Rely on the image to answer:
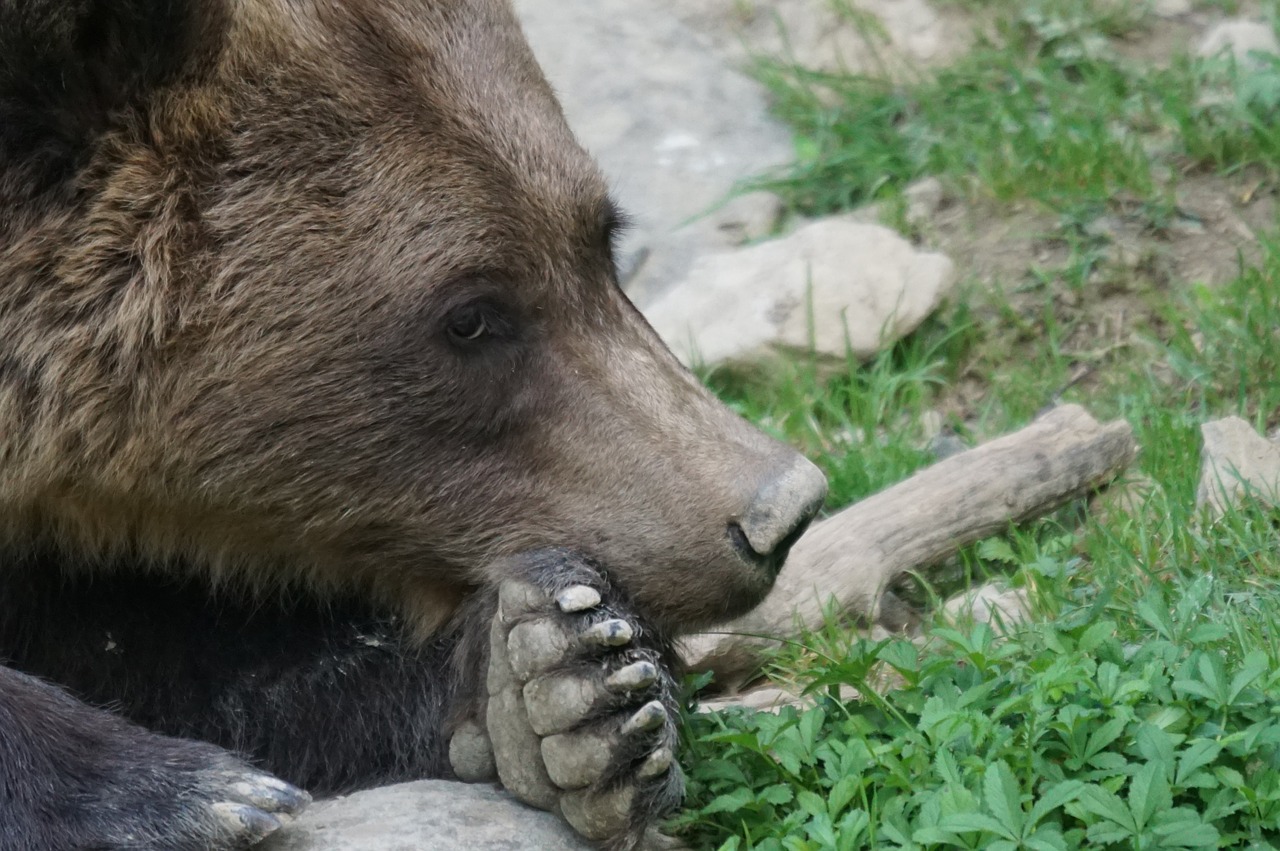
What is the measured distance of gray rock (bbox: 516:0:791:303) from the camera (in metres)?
7.37

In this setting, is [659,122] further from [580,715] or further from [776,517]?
[580,715]

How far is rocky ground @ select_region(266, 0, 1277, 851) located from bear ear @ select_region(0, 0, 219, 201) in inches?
105

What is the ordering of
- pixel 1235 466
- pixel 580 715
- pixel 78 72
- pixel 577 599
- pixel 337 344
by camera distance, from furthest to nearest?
pixel 1235 466 < pixel 337 344 < pixel 78 72 < pixel 577 599 < pixel 580 715

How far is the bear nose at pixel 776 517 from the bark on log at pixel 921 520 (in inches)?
29.9

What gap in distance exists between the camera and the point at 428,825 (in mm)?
3277

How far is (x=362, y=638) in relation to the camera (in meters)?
4.09

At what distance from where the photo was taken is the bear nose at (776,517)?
11.5ft

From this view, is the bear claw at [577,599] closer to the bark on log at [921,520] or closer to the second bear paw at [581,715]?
the second bear paw at [581,715]

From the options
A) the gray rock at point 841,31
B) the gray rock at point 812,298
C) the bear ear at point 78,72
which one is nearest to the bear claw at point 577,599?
the bear ear at point 78,72

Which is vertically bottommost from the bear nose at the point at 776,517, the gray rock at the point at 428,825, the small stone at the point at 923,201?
the small stone at the point at 923,201

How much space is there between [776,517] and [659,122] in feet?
16.3

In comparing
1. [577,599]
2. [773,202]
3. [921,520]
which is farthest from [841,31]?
[577,599]

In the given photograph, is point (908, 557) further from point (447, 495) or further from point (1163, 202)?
point (1163, 202)

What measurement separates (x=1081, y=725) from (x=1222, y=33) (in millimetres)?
4872
